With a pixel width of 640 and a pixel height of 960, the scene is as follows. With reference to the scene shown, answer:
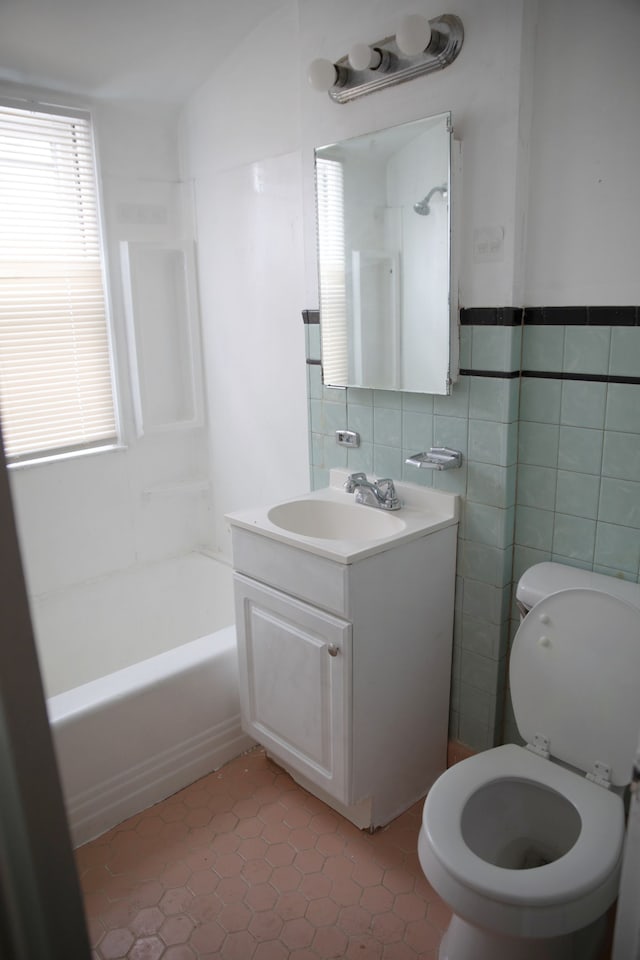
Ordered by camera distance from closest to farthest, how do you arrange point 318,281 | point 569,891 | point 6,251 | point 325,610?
point 569,891 → point 325,610 → point 318,281 → point 6,251

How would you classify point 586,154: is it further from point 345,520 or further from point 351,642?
point 351,642

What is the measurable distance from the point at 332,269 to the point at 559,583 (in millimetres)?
1194

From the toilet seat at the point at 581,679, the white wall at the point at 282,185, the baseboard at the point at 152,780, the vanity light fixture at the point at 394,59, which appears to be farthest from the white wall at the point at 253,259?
the toilet seat at the point at 581,679

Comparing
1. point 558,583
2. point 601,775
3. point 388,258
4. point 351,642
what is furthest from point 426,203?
point 601,775

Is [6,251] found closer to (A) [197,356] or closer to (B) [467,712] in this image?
(A) [197,356]

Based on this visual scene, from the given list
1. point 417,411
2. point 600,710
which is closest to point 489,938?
point 600,710

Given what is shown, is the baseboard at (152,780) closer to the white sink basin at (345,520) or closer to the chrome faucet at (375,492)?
the white sink basin at (345,520)

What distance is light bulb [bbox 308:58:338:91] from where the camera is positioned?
1.87 m

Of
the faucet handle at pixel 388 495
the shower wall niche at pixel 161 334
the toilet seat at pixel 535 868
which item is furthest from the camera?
the shower wall niche at pixel 161 334

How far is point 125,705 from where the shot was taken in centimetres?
196

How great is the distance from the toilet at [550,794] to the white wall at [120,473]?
6.06ft

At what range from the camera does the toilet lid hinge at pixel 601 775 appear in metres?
1.53

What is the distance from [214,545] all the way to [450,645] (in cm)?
149

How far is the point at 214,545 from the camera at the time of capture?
127 inches
